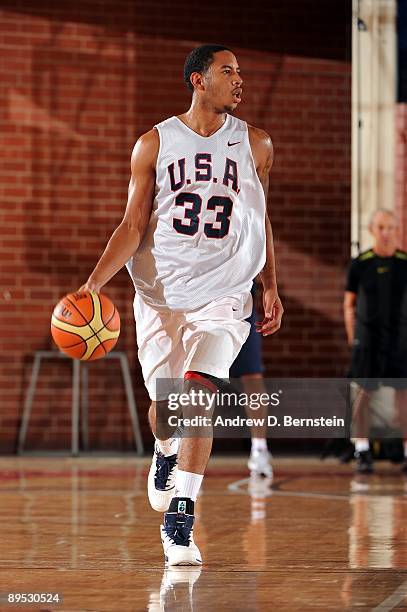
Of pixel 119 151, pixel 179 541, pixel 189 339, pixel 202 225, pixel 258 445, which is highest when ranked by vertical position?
pixel 119 151

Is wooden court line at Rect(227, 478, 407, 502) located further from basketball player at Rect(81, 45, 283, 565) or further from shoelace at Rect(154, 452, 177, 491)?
basketball player at Rect(81, 45, 283, 565)

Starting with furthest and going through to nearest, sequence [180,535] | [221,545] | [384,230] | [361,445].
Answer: [361,445] → [384,230] → [221,545] → [180,535]

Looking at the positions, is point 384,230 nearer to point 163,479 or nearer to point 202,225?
point 163,479

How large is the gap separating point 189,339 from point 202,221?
419 mm

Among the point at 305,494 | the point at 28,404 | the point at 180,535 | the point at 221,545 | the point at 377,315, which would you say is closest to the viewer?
the point at 180,535

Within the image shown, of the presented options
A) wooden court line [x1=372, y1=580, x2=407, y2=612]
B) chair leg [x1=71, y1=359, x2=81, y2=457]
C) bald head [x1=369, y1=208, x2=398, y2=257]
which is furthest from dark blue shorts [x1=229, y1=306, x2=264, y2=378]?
wooden court line [x1=372, y1=580, x2=407, y2=612]

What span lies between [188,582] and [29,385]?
20.6ft

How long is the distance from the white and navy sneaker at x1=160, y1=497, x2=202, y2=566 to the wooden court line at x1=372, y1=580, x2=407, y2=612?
0.78 metres

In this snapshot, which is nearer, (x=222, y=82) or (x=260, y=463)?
(x=222, y=82)

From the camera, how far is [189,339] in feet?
14.6

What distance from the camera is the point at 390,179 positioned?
1013cm

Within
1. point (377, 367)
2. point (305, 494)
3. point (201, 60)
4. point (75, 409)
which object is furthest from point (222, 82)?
point (75, 409)

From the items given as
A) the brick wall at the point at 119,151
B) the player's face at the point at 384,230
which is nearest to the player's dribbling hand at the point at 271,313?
the player's face at the point at 384,230

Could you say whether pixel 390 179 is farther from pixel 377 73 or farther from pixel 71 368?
pixel 71 368
